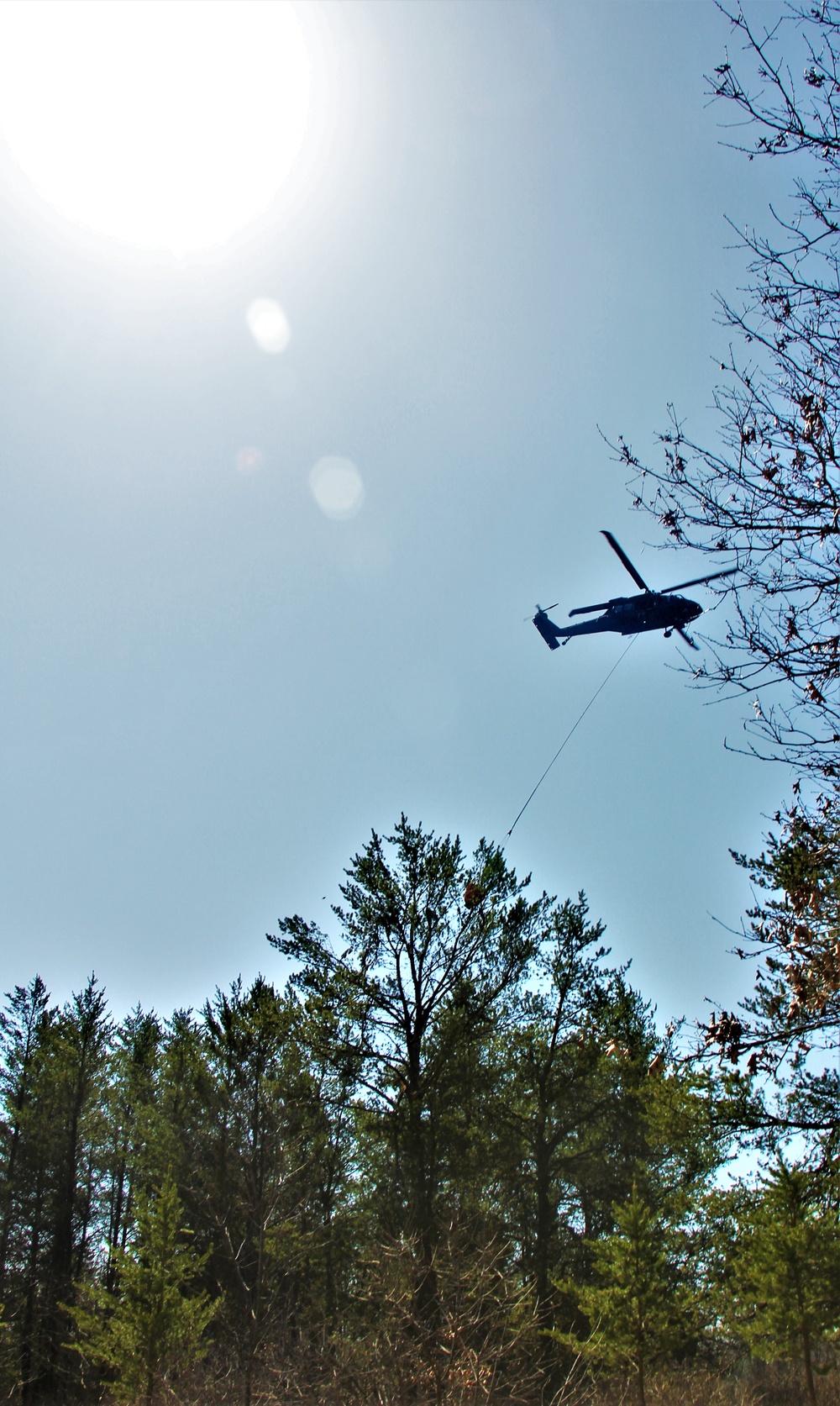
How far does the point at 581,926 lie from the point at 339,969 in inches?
231

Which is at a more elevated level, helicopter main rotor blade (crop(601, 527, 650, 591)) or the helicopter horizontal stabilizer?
the helicopter horizontal stabilizer

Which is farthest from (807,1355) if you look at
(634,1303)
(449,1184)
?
(449,1184)

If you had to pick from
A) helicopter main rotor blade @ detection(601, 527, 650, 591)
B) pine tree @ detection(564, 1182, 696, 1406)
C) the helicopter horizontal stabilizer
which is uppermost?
the helicopter horizontal stabilizer

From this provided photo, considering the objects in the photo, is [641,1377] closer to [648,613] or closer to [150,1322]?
[150,1322]

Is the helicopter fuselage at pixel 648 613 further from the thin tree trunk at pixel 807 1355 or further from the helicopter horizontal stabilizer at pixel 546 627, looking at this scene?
the thin tree trunk at pixel 807 1355

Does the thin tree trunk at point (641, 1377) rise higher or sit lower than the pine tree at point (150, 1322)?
lower

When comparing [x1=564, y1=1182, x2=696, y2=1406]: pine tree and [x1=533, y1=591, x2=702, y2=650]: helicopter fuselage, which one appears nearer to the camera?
[x1=564, y1=1182, x2=696, y2=1406]: pine tree

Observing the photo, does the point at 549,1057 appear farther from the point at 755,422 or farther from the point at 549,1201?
the point at 755,422

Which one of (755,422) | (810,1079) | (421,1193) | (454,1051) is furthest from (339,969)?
(755,422)

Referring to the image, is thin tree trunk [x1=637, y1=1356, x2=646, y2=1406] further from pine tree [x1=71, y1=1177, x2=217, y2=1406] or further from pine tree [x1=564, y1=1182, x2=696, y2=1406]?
pine tree [x1=71, y1=1177, x2=217, y2=1406]


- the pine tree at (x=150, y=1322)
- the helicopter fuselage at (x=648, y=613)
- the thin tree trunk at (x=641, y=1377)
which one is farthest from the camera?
the helicopter fuselage at (x=648, y=613)

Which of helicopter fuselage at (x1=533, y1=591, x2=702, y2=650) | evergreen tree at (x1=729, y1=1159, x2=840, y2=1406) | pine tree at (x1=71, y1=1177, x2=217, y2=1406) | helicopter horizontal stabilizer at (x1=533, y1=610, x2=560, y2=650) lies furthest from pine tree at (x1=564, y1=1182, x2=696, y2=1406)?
helicopter horizontal stabilizer at (x1=533, y1=610, x2=560, y2=650)

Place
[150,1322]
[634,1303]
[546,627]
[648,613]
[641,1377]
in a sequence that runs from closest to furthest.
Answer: [641,1377] < [150,1322] < [634,1303] < [648,613] < [546,627]

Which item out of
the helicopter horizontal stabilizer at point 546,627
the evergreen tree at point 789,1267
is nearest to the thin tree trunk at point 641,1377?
the evergreen tree at point 789,1267
